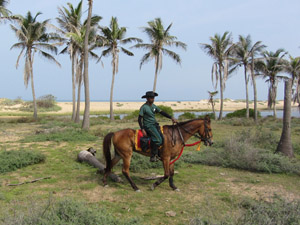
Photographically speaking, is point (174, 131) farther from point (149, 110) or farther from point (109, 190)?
point (109, 190)

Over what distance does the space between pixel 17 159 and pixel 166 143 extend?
5.11 metres

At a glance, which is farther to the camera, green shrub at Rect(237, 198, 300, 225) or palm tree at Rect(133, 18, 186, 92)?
palm tree at Rect(133, 18, 186, 92)

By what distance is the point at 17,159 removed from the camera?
761 cm

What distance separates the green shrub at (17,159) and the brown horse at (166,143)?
3.32 meters

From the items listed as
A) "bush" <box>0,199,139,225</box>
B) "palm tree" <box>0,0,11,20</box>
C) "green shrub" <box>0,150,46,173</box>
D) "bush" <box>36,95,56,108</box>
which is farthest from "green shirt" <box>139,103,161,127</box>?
"bush" <box>36,95,56,108</box>

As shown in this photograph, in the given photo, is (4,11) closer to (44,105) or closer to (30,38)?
(30,38)

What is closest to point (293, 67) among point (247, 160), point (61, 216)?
point (247, 160)

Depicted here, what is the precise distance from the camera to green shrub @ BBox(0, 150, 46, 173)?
7207 millimetres

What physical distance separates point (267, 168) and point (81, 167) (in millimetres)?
6034

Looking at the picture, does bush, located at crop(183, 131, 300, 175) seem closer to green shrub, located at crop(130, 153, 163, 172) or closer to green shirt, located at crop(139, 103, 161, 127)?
green shrub, located at crop(130, 153, 163, 172)

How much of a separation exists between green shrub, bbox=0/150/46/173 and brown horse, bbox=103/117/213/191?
10.9 ft

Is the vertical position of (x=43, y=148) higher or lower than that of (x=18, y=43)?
lower

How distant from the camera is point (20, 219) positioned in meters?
2.77

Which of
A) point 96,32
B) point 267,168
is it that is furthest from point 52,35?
point 267,168
